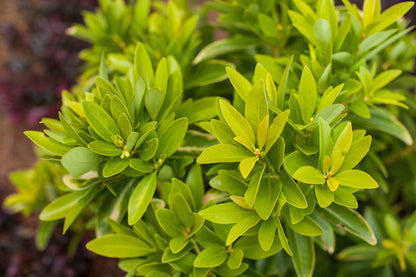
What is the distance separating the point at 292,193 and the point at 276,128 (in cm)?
12

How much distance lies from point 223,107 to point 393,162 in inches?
37.9

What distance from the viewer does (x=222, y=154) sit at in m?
0.60

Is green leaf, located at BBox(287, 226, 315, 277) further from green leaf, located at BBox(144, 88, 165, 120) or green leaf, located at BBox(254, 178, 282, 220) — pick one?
green leaf, located at BBox(144, 88, 165, 120)

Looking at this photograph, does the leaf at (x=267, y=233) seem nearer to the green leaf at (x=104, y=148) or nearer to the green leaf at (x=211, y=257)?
the green leaf at (x=211, y=257)

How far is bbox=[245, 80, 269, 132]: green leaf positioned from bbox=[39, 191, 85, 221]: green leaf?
402mm

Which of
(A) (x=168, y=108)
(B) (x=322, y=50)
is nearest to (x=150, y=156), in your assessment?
(A) (x=168, y=108)

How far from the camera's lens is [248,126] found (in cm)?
59

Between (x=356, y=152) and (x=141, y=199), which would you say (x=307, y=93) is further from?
(x=141, y=199)

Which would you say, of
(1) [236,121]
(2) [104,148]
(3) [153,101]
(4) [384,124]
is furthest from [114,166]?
(4) [384,124]

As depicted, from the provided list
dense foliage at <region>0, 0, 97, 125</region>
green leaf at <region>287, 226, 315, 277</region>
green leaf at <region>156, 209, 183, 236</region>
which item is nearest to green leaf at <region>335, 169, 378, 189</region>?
green leaf at <region>287, 226, 315, 277</region>

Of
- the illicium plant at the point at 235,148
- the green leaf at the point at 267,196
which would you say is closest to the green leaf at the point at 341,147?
the illicium plant at the point at 235,148

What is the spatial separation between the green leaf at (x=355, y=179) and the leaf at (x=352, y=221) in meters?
0.16

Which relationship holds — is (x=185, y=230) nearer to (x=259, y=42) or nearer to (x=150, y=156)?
(x=150, y=156)

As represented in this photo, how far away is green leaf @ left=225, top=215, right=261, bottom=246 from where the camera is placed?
60cm
